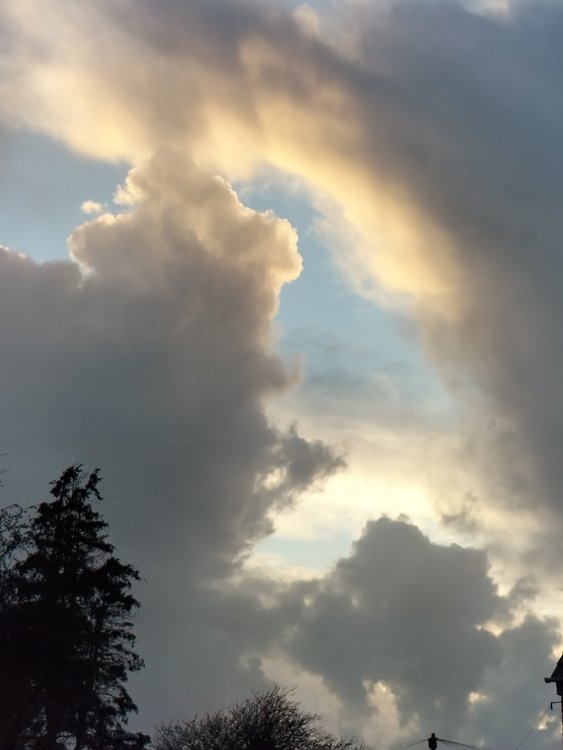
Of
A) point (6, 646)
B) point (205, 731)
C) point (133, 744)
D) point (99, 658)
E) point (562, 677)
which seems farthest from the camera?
point (205, 731)

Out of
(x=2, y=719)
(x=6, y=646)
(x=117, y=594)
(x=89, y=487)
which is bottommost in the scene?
(x=2, y=719)

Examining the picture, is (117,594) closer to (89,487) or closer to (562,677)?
(89,487)

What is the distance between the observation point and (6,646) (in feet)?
178

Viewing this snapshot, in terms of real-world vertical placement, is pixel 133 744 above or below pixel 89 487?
below

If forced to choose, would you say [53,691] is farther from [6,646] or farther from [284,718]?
[284,718]

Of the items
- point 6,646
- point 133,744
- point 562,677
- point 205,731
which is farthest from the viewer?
point 205,731

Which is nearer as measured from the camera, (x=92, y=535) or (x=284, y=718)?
(x=92, y=535)

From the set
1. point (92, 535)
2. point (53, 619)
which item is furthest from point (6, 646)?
point (92, 535)

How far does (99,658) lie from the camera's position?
64.1m

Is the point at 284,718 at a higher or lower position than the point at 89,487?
lower

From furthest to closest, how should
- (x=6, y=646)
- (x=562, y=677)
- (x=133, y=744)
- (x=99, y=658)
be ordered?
1. (x=133, y=744)
2. (x=99, y=658)
3. (x=562, y=677)
4. (x=6, y=646)

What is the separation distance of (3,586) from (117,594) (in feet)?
45.9

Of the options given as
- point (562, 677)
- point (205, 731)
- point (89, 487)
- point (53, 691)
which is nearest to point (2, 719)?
point (53, 691)

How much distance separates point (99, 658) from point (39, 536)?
9922 mm
